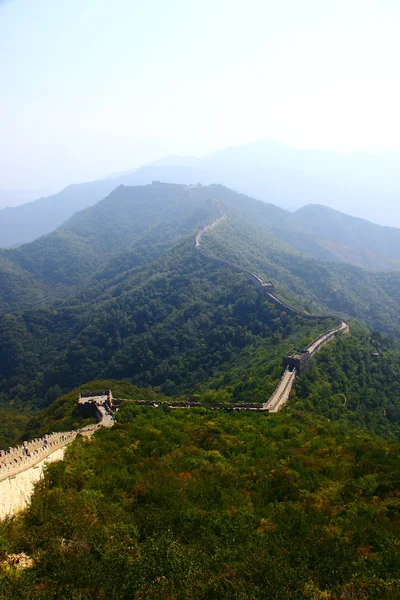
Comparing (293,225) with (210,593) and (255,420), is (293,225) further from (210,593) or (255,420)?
(210,593)

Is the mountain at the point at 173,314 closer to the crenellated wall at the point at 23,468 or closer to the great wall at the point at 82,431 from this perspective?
the great wall at the point at 82,431

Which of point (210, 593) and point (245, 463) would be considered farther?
point (245, 463)

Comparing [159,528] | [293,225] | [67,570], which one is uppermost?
[67,570]

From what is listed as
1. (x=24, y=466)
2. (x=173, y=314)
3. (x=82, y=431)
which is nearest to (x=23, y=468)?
(x=24, y=466)

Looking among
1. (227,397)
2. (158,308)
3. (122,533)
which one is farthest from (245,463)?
(158,308)

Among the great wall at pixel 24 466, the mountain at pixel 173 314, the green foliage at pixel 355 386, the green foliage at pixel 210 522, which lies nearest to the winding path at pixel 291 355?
the green foliage at pixel 355 386

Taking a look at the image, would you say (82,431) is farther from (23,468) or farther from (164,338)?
(164,338)

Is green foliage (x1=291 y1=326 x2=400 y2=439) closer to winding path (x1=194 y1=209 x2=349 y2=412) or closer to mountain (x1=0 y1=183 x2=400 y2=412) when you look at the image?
winding path (x1=194 y1=209 x2=349 y2=412)

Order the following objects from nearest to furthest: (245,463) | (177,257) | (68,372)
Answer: (245,463)
(68,372)
(177,257)
